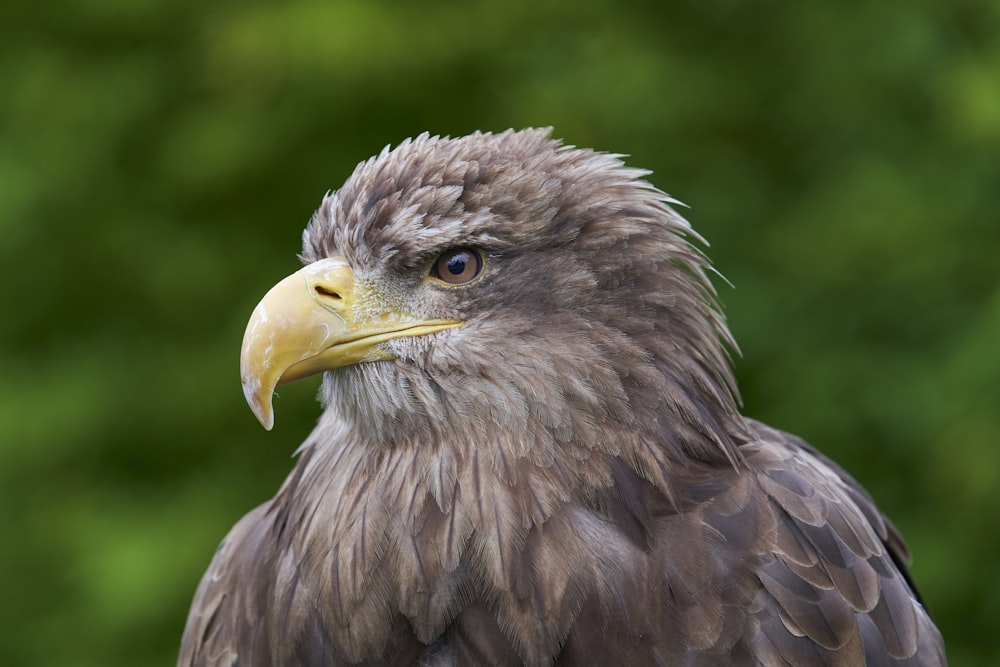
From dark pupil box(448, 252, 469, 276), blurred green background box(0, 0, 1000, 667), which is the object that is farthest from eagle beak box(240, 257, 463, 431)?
blurred green background box(0, 0, 1000, 667)

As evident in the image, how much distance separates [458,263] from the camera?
2803 mm

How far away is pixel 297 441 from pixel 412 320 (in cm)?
293

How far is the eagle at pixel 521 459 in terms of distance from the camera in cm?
269

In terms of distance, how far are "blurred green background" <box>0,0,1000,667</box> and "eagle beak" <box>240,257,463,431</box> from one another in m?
2.43

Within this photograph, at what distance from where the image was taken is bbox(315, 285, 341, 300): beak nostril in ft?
9.08

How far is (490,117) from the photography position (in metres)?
5.46

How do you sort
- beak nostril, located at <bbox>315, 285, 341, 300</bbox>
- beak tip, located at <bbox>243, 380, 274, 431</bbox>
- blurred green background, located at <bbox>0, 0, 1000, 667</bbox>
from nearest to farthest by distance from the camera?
beak tip, located at <bbox>243, 380, 274, 431</bbox>
beak nostril, located at <bbox>315, 285, 341, 300</bbox>
blurred green background, located at <bbox>0, 0, 1000, 667</bbox>

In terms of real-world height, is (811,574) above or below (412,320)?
below

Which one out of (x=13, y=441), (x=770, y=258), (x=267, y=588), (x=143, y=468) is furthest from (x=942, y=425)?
(x=13, y=441)

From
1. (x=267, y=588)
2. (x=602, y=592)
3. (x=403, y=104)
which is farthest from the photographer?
(x=403, y=104)

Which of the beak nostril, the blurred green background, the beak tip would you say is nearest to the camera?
the beak tip

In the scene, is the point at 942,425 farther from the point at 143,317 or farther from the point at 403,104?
the point at 143,317

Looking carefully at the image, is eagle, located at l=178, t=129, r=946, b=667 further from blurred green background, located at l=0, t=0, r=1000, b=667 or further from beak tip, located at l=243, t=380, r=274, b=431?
blurred green background, located at l=0, t=0, r=1000, b=667

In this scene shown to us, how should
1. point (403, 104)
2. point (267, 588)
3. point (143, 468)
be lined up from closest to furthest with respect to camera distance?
point (267, 588)
point (403, 104)
point (143, 468)
